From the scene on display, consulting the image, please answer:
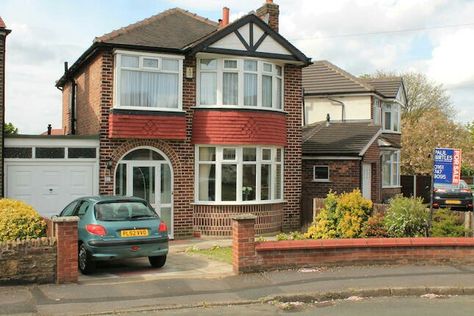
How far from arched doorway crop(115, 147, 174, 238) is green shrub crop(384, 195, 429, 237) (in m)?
6.43

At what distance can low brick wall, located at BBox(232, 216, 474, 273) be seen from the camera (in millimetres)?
10078

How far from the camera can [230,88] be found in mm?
16250

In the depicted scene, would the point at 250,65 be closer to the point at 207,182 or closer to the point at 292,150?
the point at 292,150

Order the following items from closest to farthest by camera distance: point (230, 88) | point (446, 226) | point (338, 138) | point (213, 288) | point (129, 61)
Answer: point (213, 288), point (446, 226), point (129, 61), point (230, 88), point (338, 138)

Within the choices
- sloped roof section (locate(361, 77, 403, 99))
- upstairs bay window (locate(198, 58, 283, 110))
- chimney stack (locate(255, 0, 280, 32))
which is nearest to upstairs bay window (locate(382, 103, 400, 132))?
sloped roof section (locate(361, 77, 403, 99))

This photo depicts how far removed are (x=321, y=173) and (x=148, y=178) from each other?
275 inches

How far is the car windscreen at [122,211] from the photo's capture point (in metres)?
10.4

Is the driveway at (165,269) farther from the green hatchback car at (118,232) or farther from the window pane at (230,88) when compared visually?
the window pane at (230,88)

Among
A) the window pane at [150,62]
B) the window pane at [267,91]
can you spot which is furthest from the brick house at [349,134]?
the window pane at [150,62]

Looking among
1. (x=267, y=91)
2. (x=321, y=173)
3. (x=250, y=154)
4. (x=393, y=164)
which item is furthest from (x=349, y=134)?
(x=393, y=164)

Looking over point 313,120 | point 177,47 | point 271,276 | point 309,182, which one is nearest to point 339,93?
point 313,120

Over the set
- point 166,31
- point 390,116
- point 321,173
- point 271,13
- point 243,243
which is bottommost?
point 243,243

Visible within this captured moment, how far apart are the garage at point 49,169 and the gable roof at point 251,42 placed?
3.95 metres

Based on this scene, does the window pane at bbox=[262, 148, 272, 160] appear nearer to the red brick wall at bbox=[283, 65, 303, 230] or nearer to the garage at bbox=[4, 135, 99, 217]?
the red brick wall at bbox=[283, 65, 303, 230]
